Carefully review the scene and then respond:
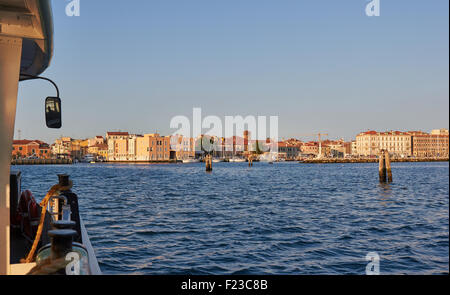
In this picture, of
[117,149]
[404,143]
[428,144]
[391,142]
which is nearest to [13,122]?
[117,149]

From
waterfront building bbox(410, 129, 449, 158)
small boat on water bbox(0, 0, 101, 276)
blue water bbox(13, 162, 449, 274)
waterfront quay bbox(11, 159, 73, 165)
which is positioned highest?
waterfront building bbox(410, 129, 449, 158)

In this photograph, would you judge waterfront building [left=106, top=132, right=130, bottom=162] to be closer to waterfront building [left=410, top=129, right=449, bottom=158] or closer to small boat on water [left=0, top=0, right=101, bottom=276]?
waterfront building [left=410, top=129, right=449, bottom=158]

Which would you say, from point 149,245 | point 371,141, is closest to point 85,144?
point 371,141

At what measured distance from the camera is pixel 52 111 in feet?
17.0

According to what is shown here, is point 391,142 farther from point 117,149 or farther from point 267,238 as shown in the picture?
point 267,238

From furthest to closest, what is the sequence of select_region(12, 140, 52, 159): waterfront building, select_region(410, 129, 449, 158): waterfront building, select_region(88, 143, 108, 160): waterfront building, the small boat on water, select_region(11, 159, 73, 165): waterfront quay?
select_region(88, 143, 108, 160): waterfront building < select_region(410, 129, 449, 158): waterfront building < select_region(12, 140, 52, 159): waterfront building < select_region(11, 159, 73, 165): waterfront quay < the small boat on water

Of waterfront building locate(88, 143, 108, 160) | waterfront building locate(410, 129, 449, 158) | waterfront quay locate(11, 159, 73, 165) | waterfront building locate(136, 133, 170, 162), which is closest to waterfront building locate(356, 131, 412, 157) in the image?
waterfront building locate(410, 129, 449, 158)

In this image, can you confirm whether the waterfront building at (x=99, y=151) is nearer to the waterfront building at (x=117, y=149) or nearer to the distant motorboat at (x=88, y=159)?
the distant motorboat at (x=88, y=159)

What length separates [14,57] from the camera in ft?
12.5

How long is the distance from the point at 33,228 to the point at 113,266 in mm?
4382

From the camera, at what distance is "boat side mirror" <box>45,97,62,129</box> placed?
16.9 feet

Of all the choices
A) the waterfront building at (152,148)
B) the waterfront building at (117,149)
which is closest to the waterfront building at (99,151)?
the waterfront building at (117,149)
